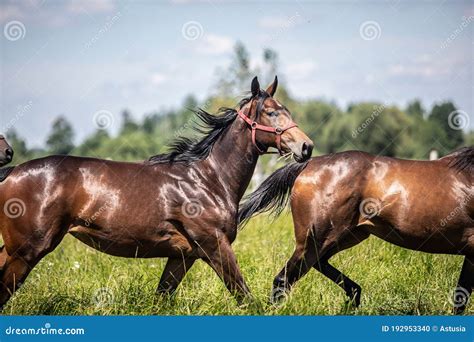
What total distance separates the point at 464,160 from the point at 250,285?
2545mm

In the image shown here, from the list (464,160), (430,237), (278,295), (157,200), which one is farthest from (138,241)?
(464,160)

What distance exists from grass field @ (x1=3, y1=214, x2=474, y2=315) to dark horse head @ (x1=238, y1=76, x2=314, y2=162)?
4.39ft

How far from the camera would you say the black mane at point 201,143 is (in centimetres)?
587

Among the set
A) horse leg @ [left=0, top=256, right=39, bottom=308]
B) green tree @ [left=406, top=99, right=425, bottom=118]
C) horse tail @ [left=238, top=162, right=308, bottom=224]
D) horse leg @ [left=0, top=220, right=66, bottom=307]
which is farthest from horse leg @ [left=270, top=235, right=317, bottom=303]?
green tree @ [left=406, top=99, right=425, bottom=118]

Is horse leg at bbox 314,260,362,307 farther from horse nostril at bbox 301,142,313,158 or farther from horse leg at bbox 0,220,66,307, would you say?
horse leg at bbox 0,220,66,307

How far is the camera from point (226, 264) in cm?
538

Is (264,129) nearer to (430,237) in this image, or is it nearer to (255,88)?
(255,88)

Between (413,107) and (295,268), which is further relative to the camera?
(413,107)

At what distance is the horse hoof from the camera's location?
564cm

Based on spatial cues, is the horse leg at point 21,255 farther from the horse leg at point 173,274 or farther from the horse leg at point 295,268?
the horse leg at point 295,268

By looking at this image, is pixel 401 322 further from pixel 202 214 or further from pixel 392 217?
pixel 202 214

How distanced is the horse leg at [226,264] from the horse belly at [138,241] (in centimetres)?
20

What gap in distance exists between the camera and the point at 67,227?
5.36 m

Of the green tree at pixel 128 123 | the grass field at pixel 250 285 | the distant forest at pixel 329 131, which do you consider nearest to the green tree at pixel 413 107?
the distant forest at pixel 329 131
